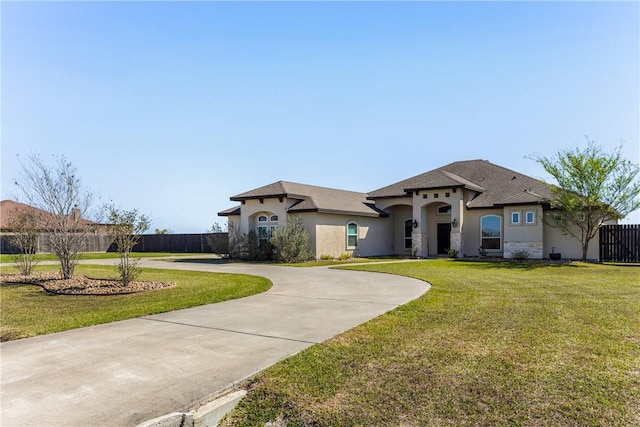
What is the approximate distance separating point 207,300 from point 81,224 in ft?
24.3

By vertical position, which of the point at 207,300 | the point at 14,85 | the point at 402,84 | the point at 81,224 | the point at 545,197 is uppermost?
the point at 402,84

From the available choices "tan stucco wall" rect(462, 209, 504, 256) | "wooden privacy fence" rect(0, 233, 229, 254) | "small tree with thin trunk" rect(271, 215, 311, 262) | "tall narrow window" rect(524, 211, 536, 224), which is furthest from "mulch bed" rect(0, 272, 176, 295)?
"wooden privacy fence" rect(0, 233, 229, 254)

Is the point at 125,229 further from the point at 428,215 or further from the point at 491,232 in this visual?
the point at 491,232

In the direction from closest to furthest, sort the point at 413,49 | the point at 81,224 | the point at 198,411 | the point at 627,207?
the point at 198,411 < the point at 413,49 < the point at 81,224 < the point at 627,207

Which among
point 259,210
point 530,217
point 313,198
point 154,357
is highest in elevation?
point 313,198

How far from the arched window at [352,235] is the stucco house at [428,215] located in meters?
0.07

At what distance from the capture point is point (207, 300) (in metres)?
9.70

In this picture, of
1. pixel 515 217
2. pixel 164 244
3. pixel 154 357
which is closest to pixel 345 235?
pixel 515 217

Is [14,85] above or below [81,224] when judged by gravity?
above

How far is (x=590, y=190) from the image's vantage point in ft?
66.6

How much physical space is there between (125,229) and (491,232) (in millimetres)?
20932

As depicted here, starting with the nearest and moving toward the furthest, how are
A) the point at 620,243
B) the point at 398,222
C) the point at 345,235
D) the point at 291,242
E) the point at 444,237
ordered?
the point at 620,243 < the point at 291,242 < the point at 345,235 < the point at 444,237 < the point at 398,222

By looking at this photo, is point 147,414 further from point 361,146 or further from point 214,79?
point 361,146

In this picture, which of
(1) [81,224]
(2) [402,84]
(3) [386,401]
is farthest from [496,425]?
(1) [81,224]
